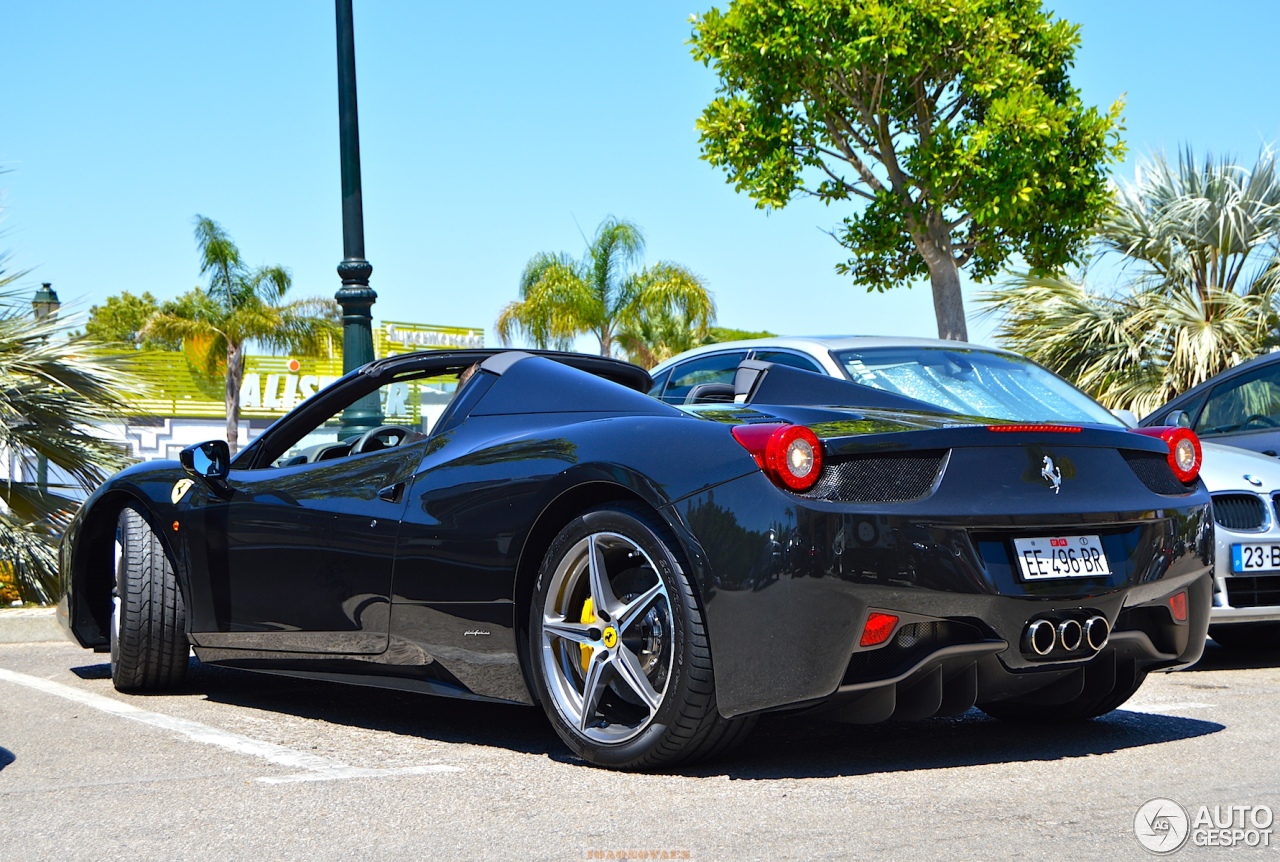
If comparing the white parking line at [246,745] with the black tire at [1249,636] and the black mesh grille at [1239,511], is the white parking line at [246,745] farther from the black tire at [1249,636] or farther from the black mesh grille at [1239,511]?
the black tire at [1249,636]

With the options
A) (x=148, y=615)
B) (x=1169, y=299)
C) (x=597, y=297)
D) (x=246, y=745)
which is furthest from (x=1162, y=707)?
(x=597, y=297)

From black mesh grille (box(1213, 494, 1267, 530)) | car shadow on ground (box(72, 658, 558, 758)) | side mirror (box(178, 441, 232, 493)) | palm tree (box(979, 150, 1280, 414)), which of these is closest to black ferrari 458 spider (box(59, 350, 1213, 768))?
car shadow on ground (box(72, 658, 558, 758))

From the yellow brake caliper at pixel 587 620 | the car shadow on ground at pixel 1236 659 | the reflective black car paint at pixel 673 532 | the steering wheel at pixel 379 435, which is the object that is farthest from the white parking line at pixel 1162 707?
the steering wheel at pixel 379 435

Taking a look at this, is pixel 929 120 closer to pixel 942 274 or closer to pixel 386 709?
pixel 942 274

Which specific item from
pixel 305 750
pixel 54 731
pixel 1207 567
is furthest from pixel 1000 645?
pixel 54 731

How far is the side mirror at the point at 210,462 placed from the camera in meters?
5.25

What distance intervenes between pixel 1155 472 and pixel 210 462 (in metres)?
3.29

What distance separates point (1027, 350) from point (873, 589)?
14.7 metres

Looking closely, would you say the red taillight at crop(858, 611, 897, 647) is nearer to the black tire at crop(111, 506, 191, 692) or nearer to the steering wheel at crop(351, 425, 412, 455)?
the steering wheel at crop(351, 425, 412, 455)

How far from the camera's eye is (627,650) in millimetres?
3766

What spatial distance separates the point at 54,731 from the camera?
4762 mm

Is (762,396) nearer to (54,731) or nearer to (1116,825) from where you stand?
(1116,825)

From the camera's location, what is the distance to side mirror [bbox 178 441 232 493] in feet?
17.2

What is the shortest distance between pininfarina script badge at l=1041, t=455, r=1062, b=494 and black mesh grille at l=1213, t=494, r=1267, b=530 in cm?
282
